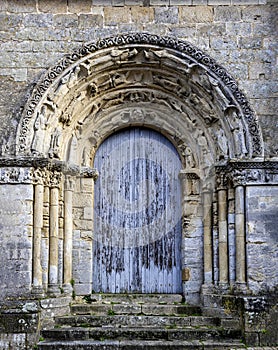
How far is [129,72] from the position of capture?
9242 mm

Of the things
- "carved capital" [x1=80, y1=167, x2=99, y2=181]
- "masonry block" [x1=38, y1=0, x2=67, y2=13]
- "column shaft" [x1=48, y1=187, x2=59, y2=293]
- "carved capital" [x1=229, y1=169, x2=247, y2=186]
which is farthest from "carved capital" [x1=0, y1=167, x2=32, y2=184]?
"carved capital" [x1=229, y1=169, x2=247, y2=186]

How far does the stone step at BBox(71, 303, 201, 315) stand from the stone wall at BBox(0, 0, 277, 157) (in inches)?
119

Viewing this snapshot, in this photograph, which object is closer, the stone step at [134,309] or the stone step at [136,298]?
the stone step at [134,309]

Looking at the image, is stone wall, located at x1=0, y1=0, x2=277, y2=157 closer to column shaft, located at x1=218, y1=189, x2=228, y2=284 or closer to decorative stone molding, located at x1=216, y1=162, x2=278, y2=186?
decorative stone molding, located at x1=216, y1=162, x2=278, y2=186

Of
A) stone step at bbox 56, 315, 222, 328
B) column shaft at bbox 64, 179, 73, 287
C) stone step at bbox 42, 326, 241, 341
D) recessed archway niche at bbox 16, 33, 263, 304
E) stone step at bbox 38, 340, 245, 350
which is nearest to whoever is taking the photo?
stone step at bbox 38, 340, 245, 350

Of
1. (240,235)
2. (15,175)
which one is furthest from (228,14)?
(15,175)

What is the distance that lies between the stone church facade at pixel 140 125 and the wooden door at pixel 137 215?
1.5 inches

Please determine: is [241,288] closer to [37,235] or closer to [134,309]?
[134,309]

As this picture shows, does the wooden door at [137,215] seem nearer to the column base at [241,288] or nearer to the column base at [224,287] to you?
the column base at [224,287]

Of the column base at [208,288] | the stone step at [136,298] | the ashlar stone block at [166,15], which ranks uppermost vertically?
the ashlar stone block at [166,15]

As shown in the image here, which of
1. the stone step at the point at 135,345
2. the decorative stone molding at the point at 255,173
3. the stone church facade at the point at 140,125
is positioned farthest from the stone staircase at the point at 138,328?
the decorative stone molding at the point at 255,173

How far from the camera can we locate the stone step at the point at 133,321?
827cm

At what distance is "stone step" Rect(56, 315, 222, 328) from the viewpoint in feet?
27.1

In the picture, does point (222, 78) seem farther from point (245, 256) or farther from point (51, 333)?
→ point (51, 333)
